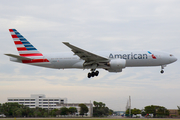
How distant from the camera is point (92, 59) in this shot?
39562mm

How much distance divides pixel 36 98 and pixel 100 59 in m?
120

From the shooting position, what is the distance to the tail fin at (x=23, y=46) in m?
43.9

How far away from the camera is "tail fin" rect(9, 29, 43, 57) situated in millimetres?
43906

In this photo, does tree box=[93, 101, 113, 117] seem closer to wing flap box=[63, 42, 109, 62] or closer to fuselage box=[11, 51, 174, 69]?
fuselage box=[11, 51, 174, 69]

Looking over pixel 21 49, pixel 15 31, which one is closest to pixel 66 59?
pixel 21 49

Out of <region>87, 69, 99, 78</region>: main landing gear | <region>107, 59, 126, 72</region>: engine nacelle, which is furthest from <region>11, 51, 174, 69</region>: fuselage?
<region>87, 69, 99, 78</region>: main landing gear

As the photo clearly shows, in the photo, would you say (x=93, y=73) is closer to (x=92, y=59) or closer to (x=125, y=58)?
(x=92, y=59)

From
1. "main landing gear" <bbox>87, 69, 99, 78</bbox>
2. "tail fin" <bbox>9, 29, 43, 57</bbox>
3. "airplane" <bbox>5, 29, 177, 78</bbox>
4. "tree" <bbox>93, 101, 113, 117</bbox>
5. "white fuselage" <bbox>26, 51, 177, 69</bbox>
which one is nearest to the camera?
"airplane" <bbox>5, 29, 177, 78</bbox>

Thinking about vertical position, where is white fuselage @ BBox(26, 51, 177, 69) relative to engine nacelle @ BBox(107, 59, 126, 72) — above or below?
above

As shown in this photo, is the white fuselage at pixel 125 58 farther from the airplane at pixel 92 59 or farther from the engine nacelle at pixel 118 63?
the engine nacelle at pixel 118 63

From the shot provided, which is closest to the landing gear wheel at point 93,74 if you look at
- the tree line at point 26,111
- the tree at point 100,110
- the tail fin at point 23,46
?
the tail fin at point 23,46

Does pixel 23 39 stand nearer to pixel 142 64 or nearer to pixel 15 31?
pixel 15 31

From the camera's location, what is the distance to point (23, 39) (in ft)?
149

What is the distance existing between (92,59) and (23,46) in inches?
528
